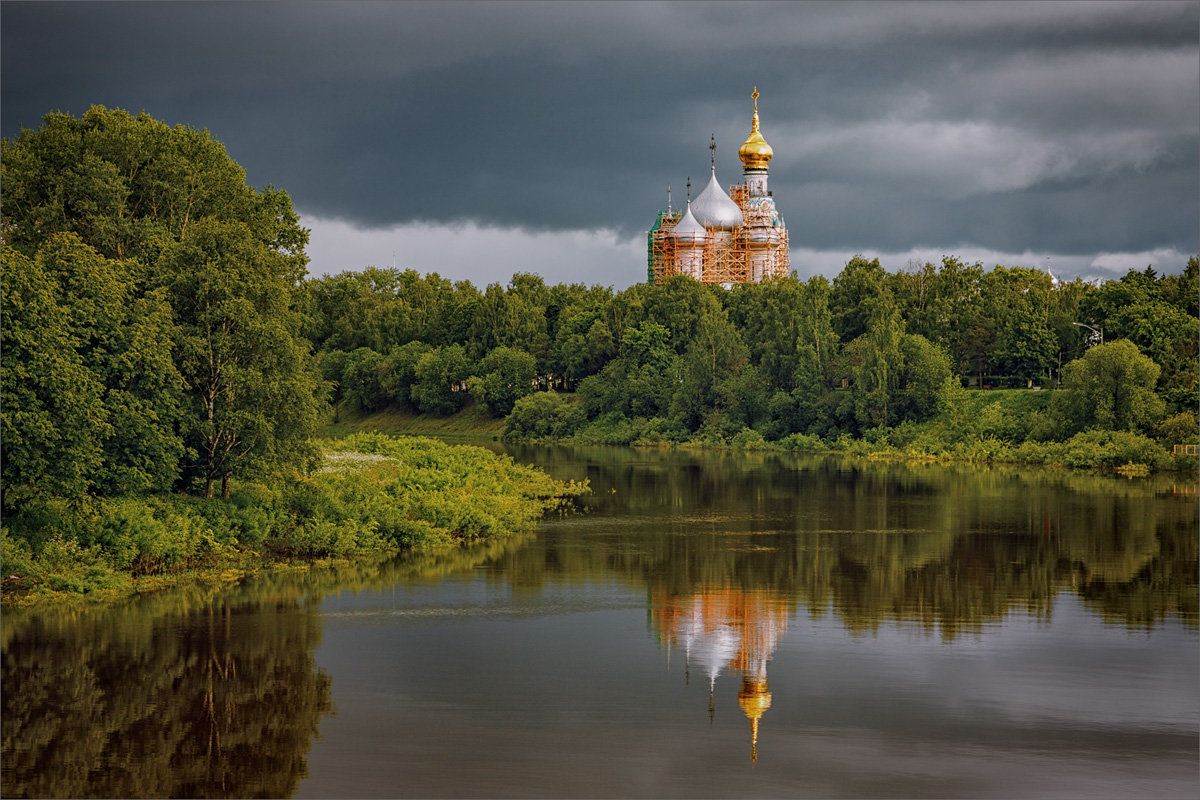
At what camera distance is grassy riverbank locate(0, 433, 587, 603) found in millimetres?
21438

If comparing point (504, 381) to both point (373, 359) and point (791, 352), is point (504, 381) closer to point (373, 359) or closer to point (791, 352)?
point (373, 359)

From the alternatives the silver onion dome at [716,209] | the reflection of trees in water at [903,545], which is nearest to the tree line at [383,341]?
the reflection of trees in water at [903,545]

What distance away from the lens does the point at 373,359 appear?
9700 centimetres

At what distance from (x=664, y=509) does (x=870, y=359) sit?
3194 centimetres

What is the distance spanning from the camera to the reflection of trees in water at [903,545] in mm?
23703

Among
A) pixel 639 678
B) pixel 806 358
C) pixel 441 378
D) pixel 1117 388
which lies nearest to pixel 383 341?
pixel 441 378

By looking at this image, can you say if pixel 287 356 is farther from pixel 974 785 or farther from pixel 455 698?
pixel 974 785

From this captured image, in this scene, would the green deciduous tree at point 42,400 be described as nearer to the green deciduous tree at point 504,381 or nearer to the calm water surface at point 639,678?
the calm water surface at point 639,678

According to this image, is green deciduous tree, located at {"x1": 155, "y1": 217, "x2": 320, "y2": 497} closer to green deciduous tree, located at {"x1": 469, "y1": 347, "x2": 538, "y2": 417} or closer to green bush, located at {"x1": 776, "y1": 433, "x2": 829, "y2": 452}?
green bush, located at {"x1": 776, "y1": 433, "x2": 829, "y2": 452}

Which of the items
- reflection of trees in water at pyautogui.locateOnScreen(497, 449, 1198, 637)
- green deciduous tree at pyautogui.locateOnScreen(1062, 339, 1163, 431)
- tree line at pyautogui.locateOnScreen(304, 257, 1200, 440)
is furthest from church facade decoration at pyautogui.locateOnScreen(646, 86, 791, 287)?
reflection of trees in water at pyautogui.locateOnScreen(497, 449, 1198, 637)

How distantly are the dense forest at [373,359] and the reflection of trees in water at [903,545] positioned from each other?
4456 millimetres

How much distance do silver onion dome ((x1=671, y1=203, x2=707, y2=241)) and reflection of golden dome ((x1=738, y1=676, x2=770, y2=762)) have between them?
3470 inches

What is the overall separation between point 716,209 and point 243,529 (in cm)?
8438

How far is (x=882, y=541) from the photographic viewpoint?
3089cm
